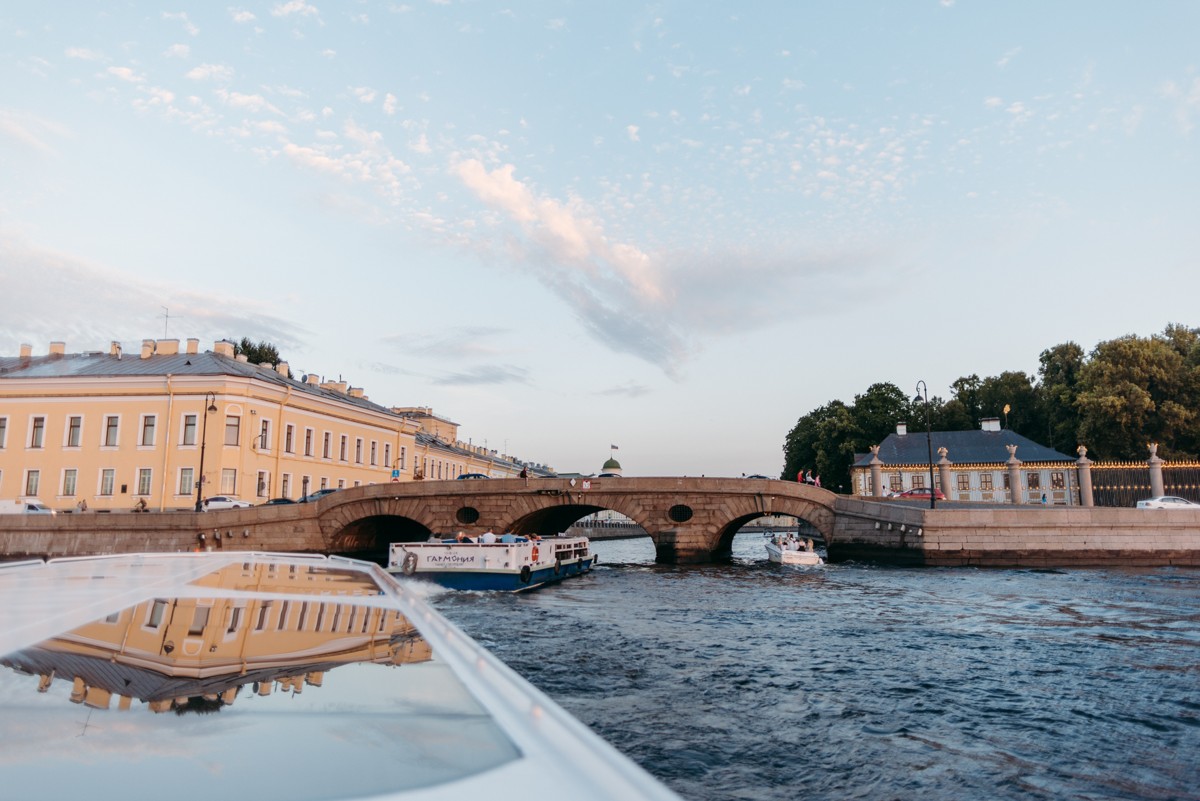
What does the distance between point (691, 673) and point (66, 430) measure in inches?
1507

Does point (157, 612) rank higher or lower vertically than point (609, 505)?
lower

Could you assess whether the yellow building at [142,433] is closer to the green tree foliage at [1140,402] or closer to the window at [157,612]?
the window at [157,612]

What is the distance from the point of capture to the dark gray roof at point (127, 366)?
1478 inches

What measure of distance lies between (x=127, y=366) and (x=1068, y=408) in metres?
64.3

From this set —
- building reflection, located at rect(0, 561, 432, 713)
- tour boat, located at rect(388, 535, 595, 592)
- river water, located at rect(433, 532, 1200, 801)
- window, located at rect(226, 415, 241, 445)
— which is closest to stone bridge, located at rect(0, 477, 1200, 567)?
window, located at rect(226, 415, 241, 445)

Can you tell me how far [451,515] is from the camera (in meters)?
33.5

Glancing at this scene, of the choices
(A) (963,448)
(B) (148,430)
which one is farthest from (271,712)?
(A) (963,448)

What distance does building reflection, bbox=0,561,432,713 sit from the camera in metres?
2.88

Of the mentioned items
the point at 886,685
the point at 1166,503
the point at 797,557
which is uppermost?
the point at 1166,503

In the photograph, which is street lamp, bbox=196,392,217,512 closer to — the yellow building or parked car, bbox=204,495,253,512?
the yellow building

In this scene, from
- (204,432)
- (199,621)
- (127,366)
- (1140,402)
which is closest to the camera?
(199,621)

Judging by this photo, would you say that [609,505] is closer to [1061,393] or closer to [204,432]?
[204,432]

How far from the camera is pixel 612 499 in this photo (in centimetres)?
3275

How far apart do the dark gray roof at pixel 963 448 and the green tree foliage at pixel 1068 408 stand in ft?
11.0
